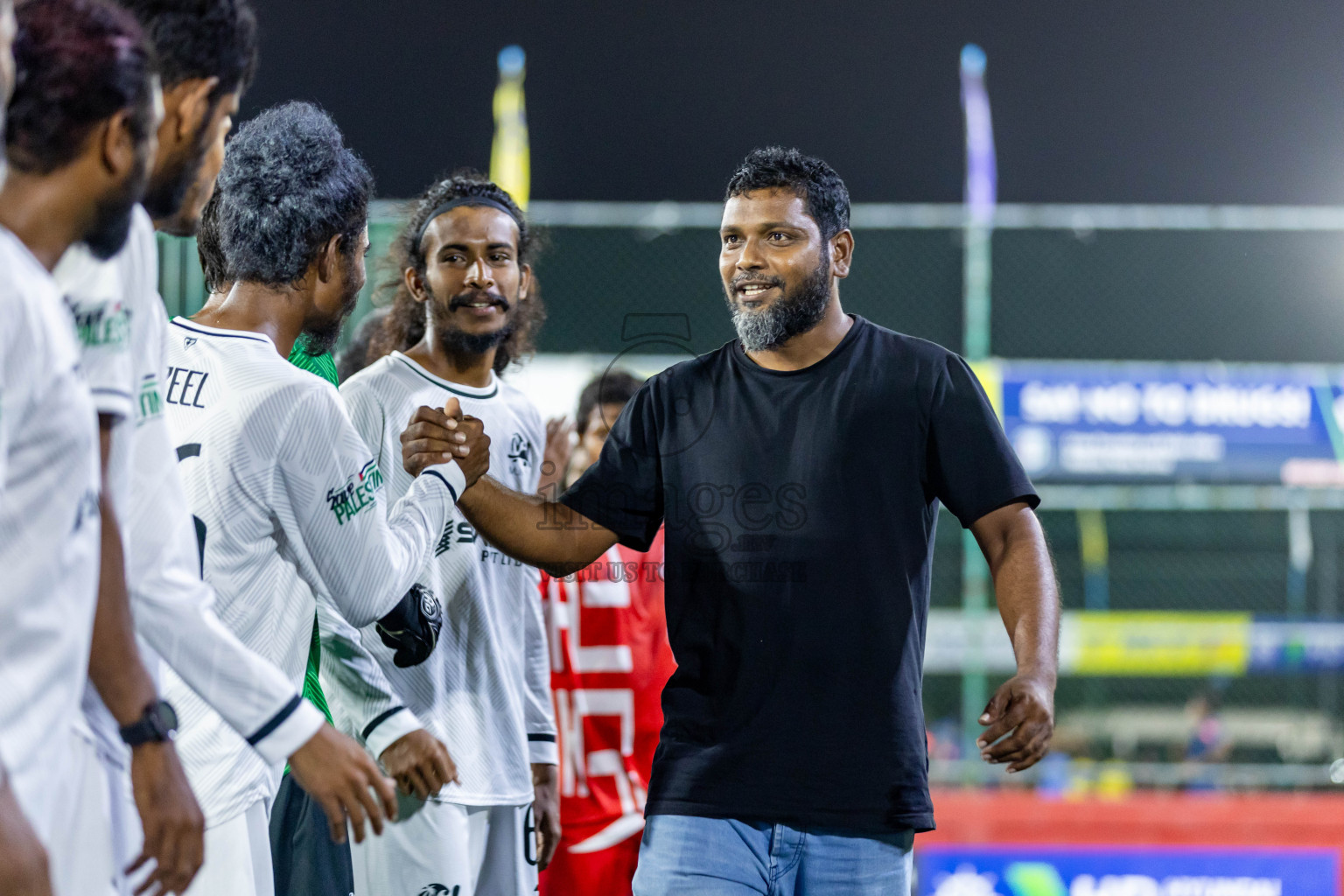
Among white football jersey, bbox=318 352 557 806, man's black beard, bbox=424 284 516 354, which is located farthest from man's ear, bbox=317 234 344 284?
man's black beard, bbox=424 284 516 354

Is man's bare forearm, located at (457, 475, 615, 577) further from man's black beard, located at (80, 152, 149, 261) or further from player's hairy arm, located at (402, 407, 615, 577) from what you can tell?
man's black beard, located at (80, 152, 149, 261)

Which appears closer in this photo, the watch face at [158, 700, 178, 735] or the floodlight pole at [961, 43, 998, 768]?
the watch face at [158, 700, 178, 735]

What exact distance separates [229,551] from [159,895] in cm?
83

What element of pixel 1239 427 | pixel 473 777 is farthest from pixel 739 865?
pixel 1239 427

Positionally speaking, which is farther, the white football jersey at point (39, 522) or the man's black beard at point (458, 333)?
the man's black beard at point (458, 333)

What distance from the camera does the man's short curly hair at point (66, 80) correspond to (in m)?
1.48

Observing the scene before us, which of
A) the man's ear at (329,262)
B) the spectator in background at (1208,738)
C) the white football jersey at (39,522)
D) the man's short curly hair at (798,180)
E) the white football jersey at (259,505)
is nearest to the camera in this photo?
the white football jersey at (39,522)

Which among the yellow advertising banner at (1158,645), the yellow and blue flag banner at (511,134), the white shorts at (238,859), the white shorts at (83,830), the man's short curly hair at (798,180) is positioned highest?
the yellow and blue flag banner at (511,134)

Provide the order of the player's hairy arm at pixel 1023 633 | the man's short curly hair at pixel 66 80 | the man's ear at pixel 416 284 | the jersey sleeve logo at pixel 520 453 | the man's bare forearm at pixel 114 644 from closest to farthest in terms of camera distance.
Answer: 1. the man's short curly hair at pixel 66 80
2. the man's bare forearm at pixel 114 644
3. the player's hairy arm at pixel 1023 633
4. the jersey sleeve logo at pixel 520 453
5. the man's ear at pixel 416 284

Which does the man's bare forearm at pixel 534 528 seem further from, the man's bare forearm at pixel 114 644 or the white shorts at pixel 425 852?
the man's bare forearm at pixel 114 644

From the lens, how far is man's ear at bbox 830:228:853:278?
3225mm

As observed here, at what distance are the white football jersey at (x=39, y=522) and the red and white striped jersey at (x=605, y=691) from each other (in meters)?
2.71

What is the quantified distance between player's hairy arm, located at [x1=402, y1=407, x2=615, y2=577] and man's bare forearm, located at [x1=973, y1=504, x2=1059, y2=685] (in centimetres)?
90

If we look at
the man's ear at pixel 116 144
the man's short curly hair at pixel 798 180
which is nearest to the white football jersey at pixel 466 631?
the man's short curly hair at pixel 798 180
